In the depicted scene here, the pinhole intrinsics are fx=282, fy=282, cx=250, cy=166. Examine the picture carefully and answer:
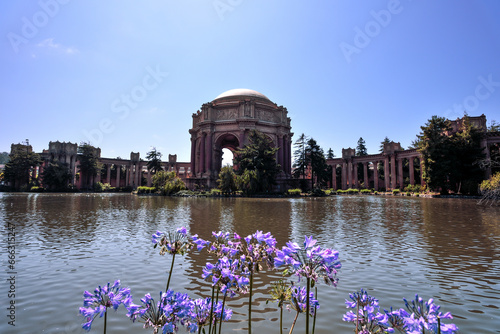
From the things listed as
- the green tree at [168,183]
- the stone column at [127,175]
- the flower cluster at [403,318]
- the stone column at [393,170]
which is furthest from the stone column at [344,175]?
the flower cluster at [403,318]

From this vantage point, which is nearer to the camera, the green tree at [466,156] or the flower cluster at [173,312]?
the flower cluster at [173,312]

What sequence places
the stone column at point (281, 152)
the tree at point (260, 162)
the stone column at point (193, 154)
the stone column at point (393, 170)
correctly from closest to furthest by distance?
the tree at point (260, 162), the stone column at point (281, 152), the stone column at point (193, 154), the stone column at point (393, 170)

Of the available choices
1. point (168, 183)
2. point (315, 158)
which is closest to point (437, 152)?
point (315, 158)

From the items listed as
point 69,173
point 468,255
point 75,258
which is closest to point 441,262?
point 468,255

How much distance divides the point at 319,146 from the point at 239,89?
21.2 m

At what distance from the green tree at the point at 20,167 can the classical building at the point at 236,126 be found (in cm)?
3805

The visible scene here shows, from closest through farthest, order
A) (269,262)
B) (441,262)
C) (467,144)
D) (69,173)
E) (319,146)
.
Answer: (269,262)
(441,262)
(467,144)
(319,146)
(69,173)

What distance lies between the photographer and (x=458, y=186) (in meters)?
40.6

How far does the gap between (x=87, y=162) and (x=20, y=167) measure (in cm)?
1277

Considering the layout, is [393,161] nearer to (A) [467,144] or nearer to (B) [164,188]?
(A) [467,144]

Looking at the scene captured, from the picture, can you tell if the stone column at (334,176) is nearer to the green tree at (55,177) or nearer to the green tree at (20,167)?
the green tree at (55,177)

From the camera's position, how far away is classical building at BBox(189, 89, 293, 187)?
5016 centimetres

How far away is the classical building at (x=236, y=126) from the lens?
165 feet

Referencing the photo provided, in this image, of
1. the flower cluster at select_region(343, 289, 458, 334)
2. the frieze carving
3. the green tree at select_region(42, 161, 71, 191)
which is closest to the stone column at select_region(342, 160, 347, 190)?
the frieze carving
